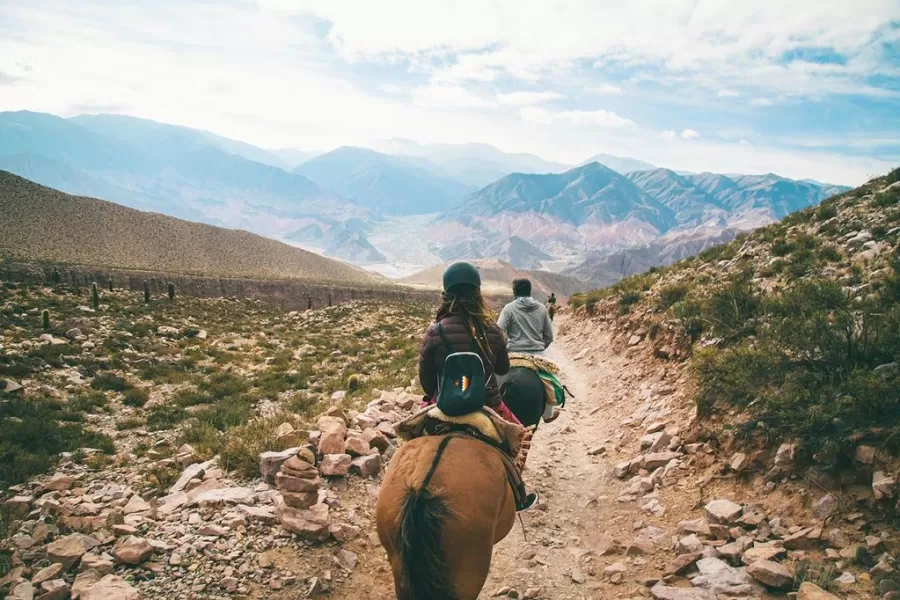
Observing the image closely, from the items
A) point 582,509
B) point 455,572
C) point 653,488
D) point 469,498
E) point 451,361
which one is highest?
point 451,361

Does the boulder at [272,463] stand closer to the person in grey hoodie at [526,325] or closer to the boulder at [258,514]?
the boulder at [258,514]

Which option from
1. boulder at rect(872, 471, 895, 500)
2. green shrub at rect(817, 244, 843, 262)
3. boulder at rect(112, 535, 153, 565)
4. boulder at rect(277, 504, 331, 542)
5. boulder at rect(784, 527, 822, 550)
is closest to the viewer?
boulder at rect(872, 471, 895, 500)

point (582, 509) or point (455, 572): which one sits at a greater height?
point (455, 572)

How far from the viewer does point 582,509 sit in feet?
22.5

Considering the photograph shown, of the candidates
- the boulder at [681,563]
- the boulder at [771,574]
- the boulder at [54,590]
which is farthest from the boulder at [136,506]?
the boulder at [771,574]

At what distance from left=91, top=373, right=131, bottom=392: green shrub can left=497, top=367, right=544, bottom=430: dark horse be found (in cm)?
1170

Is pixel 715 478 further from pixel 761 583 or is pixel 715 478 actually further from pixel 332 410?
pixel 332 410

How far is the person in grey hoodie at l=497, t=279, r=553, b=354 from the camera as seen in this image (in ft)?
24.3

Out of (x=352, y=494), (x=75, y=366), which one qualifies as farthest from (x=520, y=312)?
(x=75, y=366)

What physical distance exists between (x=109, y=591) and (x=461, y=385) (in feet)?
12.2

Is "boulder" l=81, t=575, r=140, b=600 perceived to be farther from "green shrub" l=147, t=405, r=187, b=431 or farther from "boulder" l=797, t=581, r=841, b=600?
"green shrub" l=147, t=405, r=187, b=431

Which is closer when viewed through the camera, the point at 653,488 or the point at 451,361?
the point at 451,361

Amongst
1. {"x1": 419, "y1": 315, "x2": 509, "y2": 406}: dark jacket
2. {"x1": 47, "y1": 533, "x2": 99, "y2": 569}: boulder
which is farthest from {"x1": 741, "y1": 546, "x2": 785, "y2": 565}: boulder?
{"x1": 47, "y1": 533, "x2": 99, "y2": 569}: boulder

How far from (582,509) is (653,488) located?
1059 millimetres
